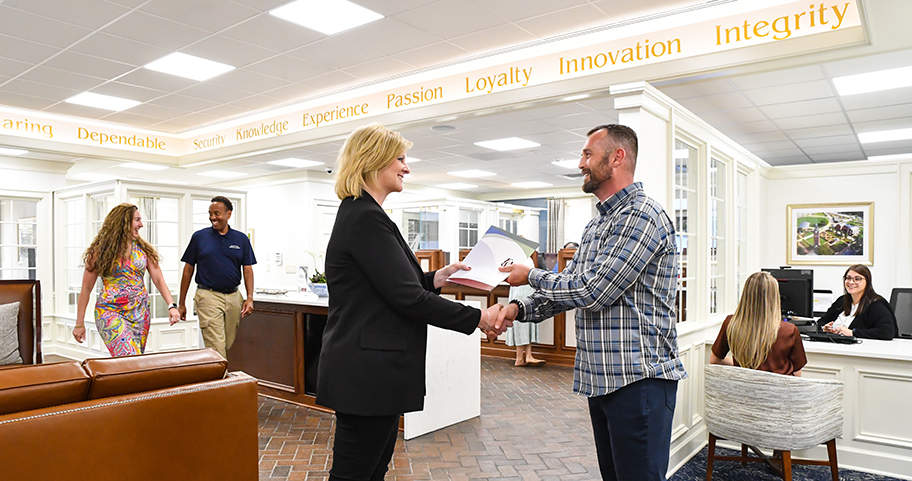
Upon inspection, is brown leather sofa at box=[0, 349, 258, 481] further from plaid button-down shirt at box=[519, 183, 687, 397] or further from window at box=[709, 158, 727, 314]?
window at box=[709, 158, 727, 314]

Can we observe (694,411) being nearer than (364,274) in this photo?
No

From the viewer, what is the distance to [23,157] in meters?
8.51

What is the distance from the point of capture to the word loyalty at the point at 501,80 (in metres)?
5.94

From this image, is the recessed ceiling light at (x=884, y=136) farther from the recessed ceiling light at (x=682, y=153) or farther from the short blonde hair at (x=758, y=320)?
the short blonde hair at (x=758, y=320)

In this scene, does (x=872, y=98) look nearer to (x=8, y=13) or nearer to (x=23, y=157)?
(x=8, y=13)

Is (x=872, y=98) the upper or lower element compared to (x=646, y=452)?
upper

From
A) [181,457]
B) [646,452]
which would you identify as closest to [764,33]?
[646,452]

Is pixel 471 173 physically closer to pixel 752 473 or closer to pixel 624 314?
pixel 752 473

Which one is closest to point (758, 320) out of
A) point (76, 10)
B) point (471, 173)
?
point (76, 10)

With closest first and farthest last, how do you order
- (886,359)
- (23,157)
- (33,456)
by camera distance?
(33,456)
(886,359)
(23,157)

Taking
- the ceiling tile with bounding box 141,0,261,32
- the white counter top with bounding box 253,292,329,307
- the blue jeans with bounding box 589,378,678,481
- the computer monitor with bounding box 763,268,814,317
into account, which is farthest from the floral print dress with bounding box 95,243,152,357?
the computer monitor with bounding box 763,268,814,317

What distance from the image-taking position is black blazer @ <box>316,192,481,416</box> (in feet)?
5.75

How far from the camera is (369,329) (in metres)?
1.77

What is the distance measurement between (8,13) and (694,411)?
6011 mm
